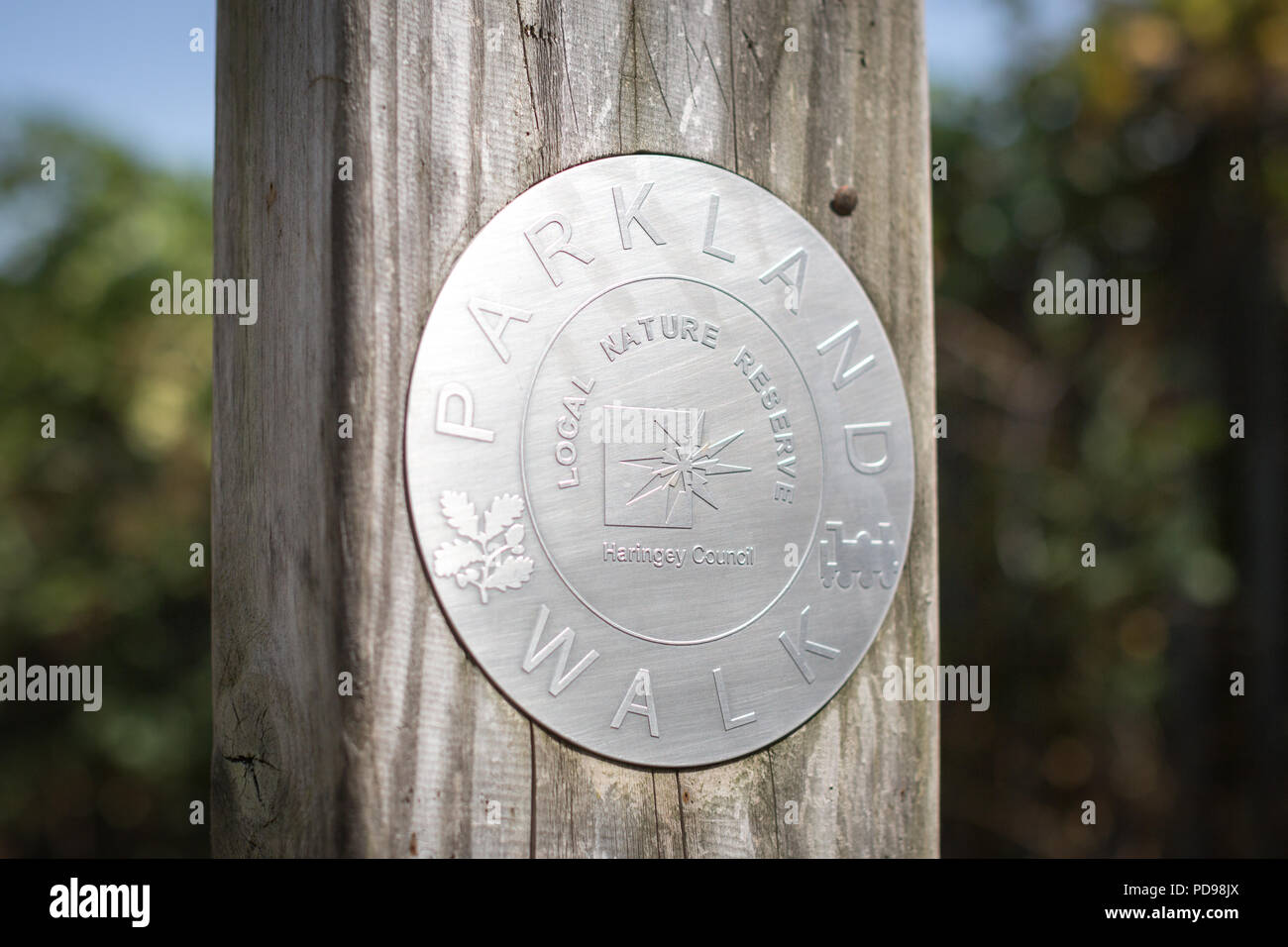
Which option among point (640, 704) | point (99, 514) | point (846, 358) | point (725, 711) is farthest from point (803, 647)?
point (99, 514)

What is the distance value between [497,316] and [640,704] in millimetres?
458

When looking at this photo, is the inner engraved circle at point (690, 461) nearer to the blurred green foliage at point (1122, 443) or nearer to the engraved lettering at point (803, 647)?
the engraved lettering at point (803, 647)

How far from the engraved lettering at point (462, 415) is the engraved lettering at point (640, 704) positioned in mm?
317

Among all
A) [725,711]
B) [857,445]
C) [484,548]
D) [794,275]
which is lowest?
[725,711]

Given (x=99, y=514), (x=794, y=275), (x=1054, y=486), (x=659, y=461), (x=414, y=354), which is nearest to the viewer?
(x=414, y=354)

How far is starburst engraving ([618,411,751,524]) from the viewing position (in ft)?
4.26

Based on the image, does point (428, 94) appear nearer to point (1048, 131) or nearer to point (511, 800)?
point (511, 800)

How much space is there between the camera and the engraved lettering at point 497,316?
1.20 m

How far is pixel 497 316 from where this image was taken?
1210 mm

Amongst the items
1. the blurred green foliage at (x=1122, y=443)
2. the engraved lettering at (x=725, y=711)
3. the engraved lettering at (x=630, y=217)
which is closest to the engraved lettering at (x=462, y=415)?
the engraved lettering at (x=630, y=217)

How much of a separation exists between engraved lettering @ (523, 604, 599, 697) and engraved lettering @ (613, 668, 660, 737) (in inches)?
2.4

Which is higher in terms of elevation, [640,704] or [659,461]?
[659,461]

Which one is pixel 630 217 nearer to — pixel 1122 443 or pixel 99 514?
pixel 1122 443

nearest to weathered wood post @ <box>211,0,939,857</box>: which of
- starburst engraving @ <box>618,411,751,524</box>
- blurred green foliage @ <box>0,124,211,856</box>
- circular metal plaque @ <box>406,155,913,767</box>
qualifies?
circular metal plaque @ <box>406,155,913,767</box>
